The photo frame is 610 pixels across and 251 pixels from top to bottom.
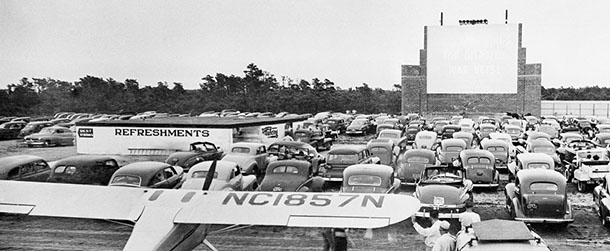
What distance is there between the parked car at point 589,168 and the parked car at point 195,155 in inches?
282

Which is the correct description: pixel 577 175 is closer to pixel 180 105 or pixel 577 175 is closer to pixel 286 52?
A: pixel 286 52

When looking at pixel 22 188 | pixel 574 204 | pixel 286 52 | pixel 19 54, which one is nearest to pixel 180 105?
pixel 286 52

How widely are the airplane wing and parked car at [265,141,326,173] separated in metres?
5.65

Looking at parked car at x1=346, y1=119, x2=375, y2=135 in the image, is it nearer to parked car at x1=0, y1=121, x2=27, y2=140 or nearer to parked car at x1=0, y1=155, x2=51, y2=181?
parked car at x1=0, y1=121, x2=27, y2=140

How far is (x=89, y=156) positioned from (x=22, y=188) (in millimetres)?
3109

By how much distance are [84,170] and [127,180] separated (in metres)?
1.00

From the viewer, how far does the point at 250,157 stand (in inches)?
428

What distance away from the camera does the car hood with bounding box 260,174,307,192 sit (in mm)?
8922

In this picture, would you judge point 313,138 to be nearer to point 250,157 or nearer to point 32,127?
point 250,157

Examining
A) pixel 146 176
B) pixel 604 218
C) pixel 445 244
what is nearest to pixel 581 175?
pixel 604 218

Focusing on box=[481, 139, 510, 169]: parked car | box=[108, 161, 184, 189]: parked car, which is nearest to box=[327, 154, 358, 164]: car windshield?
box=[108, 161, 184, 189]: parked car

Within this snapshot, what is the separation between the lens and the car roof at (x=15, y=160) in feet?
28.5

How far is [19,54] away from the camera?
28.5 ft

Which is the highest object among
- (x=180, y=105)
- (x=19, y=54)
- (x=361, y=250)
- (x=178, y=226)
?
(x=19, y=54)
